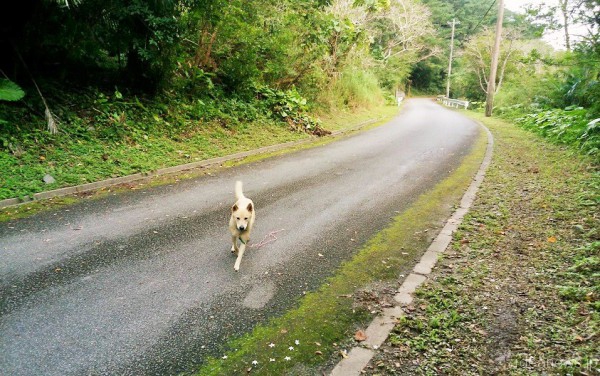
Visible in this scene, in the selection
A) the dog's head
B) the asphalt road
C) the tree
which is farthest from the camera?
the tree

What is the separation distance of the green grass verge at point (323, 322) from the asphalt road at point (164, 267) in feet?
0.54

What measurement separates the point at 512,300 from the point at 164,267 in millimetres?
3988

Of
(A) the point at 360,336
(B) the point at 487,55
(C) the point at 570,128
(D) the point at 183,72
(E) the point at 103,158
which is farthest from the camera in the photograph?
(B) the point at 487,55

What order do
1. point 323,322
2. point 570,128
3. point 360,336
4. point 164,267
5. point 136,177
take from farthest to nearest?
point 570,128
point 136,177
point 164,267
point 323,322
point 360,336

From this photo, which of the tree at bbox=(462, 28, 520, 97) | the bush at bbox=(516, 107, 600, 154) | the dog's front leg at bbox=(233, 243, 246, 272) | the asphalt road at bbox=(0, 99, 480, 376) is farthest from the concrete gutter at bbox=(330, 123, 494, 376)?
the tree at bbox=(462, 28, 520, 97)

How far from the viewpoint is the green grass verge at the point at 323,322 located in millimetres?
2963

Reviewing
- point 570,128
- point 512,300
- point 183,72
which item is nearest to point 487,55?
point 570,128

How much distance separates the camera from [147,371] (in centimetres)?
288

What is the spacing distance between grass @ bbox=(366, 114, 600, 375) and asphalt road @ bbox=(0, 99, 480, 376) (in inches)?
50.8

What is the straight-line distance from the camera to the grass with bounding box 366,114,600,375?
290 cm

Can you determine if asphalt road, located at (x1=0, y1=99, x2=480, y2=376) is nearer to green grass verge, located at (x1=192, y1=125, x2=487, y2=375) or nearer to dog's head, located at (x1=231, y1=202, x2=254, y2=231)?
green grass verge, located at (x1=192, y1=125, x2=487, y2=375)

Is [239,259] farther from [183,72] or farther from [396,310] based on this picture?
[183,72]

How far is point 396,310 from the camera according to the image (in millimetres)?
3641

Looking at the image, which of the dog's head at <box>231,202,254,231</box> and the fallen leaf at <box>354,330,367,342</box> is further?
the dog's head at <box>231,202,254,231</box>
